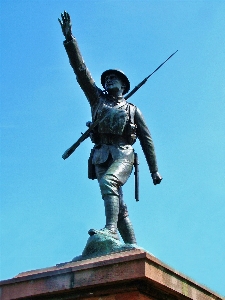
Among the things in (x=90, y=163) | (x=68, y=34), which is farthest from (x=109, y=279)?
(x=68, y=34)

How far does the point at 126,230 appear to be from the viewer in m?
6.11

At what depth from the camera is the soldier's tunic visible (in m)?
6.14

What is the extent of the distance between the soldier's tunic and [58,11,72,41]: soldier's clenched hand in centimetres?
9

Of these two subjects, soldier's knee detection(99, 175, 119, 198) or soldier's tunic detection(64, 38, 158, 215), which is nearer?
soldier's knee detection(99, 175, 119, 198)

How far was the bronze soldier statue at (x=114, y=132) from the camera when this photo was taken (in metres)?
5.97

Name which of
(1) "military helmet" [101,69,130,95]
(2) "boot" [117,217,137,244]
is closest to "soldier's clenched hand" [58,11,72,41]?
(1) "military helmet" [101,69,130,95]

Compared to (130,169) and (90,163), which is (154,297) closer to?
(130,169)

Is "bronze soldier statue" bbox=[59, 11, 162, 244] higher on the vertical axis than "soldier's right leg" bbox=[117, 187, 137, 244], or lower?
higher

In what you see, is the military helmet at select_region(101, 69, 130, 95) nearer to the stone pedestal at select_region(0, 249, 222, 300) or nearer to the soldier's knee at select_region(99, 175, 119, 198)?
the soldier's knee at select_region(99, 175, 119, 198)

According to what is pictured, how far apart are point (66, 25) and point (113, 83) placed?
38.4 inches

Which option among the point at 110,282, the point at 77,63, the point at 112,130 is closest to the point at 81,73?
the point at 77,63

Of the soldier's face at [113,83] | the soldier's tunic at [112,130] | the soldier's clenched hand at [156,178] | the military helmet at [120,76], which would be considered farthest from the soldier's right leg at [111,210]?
the military helmet at [120,76]

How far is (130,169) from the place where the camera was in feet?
20.3

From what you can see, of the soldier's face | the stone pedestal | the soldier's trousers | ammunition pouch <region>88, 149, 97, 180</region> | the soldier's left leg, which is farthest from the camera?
the soldier's face
